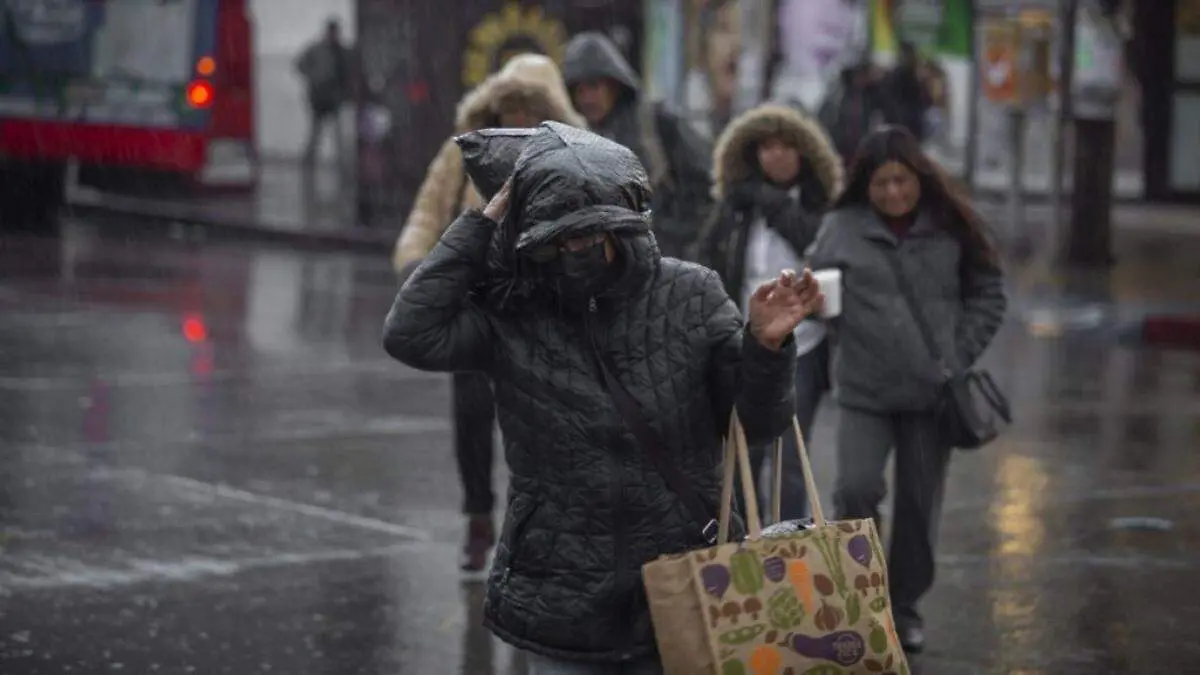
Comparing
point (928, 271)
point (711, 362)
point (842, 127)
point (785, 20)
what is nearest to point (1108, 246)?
point (842, 127)

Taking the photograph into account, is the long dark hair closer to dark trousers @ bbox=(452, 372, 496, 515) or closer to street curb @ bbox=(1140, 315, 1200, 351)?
dark trousers @ bbox=(452, 372, 496, 515)

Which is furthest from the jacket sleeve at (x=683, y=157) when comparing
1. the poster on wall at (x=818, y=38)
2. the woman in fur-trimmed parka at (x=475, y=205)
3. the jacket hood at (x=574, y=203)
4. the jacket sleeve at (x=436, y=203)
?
the poster on wall at (x=818, y=38)

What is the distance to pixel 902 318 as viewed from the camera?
23.4 feet

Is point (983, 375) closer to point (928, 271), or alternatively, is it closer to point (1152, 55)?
point (928, 271)

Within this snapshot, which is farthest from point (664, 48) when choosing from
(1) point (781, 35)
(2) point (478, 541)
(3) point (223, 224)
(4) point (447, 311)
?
(4) point (447, 311)

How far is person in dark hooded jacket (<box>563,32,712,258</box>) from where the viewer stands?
8.38 metres

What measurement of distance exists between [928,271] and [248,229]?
16677 mm

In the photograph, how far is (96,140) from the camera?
22.2 meters

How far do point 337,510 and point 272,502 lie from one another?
32 cm

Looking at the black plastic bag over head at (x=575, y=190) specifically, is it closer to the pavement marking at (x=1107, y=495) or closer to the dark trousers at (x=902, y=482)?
the dark trousers at (x=902, y=482)

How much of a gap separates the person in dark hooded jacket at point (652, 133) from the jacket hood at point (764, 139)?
29 cm

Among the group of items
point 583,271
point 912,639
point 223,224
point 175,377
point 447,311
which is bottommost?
point 223,224

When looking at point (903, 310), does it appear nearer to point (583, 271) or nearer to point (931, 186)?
point (931, 186)

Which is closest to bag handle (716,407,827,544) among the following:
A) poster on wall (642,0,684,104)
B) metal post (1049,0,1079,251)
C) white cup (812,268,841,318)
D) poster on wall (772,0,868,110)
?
white cup (812,268,841,318)
